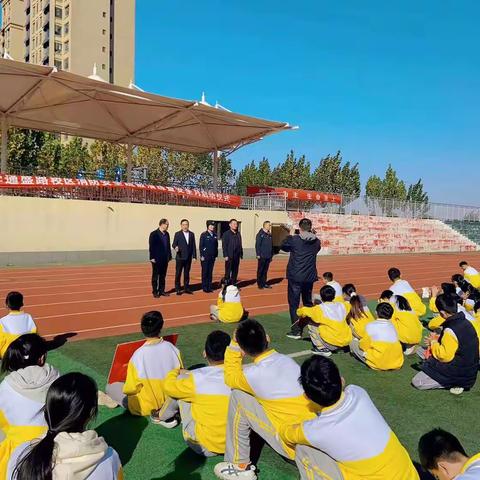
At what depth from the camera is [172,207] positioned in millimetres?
21828

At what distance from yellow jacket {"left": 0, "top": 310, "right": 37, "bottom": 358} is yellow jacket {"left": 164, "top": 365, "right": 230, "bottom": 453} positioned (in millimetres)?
2676

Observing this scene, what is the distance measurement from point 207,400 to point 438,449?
1.67 meters

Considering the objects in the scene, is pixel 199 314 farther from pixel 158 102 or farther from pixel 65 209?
pixel 158 102

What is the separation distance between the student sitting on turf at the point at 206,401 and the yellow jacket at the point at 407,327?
3633 millimetres

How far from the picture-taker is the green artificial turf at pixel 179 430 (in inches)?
127

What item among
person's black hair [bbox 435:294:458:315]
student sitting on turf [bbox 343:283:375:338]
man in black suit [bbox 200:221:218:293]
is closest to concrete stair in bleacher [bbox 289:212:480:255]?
man in black suit [bbox 200:221:218:293]

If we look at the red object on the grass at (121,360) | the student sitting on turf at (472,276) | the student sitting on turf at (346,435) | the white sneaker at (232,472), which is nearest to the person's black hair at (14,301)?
the red object on the grass at (121,360)

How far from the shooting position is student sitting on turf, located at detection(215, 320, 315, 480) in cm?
293

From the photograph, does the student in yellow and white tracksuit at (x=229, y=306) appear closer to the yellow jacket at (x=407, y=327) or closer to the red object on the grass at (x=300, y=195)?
the yellow jacket at (x=407, y=327)

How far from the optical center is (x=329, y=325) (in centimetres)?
598

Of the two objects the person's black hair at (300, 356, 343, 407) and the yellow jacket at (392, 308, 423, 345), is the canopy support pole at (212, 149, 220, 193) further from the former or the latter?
the person's black hair at (300, 356, 343, 407)

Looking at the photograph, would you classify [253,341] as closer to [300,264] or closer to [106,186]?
[300,264]

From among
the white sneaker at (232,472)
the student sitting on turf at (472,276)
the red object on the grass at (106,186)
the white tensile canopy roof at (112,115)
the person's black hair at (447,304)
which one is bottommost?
the white sneaker at (232,472)

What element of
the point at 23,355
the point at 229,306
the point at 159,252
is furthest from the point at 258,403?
the point at 159,252
